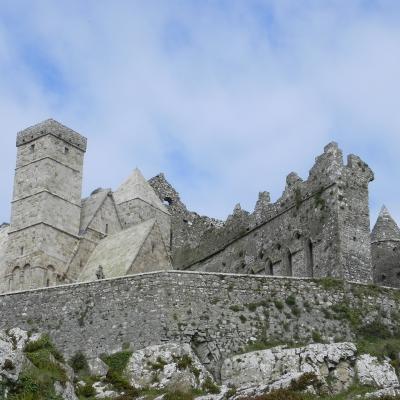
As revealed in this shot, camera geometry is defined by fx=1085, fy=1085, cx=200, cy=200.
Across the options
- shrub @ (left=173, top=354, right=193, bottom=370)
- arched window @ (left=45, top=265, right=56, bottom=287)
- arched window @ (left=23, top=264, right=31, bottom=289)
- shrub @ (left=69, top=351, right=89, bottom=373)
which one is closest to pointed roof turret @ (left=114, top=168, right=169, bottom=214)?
arched window @ (left=45, top=265, right=56, bottom=287)

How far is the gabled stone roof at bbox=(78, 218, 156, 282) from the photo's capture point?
60.5 m

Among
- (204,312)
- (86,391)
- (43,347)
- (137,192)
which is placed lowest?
(86,391)

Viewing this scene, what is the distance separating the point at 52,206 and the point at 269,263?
1355cm

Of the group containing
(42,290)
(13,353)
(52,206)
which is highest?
(52,206)

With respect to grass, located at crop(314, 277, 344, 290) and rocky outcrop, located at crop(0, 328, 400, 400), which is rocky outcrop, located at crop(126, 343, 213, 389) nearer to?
rocky outcrop, located at crop(0, 328, 400, 400)

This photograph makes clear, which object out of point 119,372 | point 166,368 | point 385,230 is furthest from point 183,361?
point 385,230

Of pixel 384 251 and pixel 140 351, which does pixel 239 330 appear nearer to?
pixel 140 351

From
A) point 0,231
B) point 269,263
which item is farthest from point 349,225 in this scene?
point 0,231

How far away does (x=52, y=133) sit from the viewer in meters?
66.6

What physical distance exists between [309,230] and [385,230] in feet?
32.1

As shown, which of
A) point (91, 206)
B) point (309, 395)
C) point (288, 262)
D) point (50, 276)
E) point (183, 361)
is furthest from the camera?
point (91, 206)

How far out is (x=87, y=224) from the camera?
Answer: 66.6 m

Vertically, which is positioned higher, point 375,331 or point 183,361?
point 375,331

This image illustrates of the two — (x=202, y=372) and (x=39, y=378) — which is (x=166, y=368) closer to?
(x=202, y=372)
